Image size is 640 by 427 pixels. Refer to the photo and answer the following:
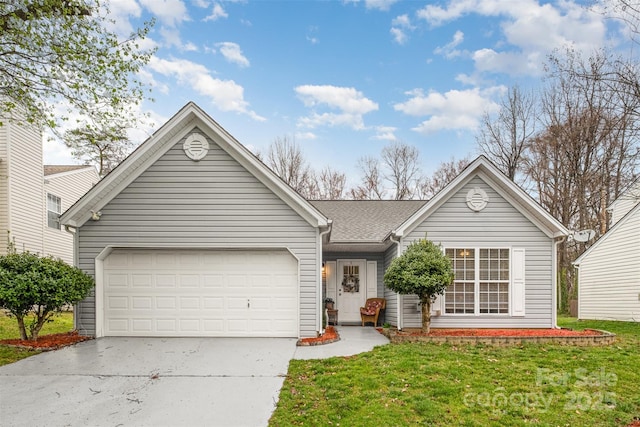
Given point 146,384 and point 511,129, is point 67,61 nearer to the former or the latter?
point 146,384

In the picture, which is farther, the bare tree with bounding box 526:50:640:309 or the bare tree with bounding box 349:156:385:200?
the bare tree with bounding box 349:156:385:200

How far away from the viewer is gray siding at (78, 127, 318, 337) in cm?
939

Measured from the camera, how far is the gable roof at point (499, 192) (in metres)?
10.3

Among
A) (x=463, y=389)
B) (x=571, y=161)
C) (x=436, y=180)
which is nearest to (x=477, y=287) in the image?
(x=463, y=389)

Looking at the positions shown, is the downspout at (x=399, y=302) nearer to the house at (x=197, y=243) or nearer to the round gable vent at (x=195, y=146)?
the house at (x=197, y=243)

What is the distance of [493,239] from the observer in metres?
10.7

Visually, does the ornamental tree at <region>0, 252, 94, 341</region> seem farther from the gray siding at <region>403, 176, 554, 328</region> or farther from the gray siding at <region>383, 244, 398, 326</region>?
the gray siding at <region>403, 176, 554, 328</region>

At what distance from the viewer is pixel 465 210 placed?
35.3 ft

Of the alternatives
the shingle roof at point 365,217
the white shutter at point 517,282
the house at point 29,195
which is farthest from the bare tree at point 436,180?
the house at point 29,195

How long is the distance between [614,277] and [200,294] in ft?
51.8

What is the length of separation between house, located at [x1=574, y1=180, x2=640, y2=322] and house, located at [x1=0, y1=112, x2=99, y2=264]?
20.8 meters

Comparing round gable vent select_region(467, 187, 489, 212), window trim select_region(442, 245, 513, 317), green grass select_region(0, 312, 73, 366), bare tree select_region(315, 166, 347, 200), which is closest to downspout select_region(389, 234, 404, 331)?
window trim select_region(442, 245, 513, 317)

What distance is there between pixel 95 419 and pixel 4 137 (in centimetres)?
1357

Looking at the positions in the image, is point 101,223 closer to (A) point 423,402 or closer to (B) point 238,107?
(A) point 423,402
